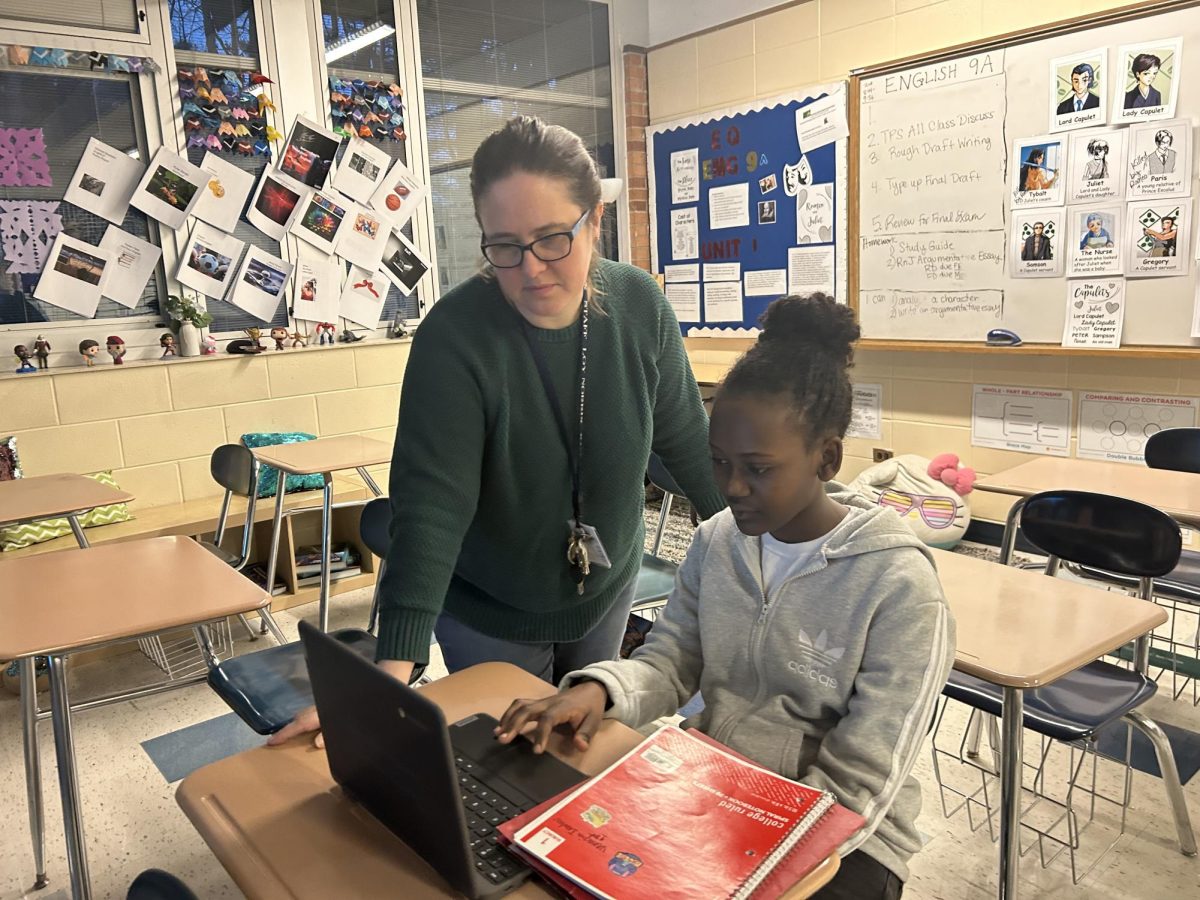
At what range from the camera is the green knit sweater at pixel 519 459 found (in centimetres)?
118

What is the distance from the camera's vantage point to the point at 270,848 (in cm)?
86

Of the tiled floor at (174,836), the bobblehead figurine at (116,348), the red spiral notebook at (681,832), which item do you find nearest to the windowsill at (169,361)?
the bobblehead figurine at (116,348)

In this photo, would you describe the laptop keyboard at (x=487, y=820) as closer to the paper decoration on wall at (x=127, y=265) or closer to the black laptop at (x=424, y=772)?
the black laptop at (x=424, y=772)

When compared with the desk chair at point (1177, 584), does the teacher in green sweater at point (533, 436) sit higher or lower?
higher

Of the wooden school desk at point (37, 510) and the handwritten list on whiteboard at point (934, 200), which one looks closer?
the wooden school desk at point (37, 510)

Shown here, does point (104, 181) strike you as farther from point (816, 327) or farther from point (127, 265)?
point (816, 327)

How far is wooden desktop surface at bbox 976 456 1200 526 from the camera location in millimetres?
2258

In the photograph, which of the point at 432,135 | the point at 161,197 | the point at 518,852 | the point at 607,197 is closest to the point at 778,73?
the point at 432,135

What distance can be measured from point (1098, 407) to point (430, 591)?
10.9ft

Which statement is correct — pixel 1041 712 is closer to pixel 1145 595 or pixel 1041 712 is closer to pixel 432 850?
pixel 1145 595

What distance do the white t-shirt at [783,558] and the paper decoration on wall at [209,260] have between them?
137 inches

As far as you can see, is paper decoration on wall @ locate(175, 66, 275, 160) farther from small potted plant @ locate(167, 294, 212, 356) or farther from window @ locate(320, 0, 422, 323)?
small potted plant @ locate(167, 294, 212, 356)

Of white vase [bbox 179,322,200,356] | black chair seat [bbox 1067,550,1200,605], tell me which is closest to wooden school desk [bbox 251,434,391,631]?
white vase [bbox 179,322,200,356]

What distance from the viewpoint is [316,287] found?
13.8 feet
